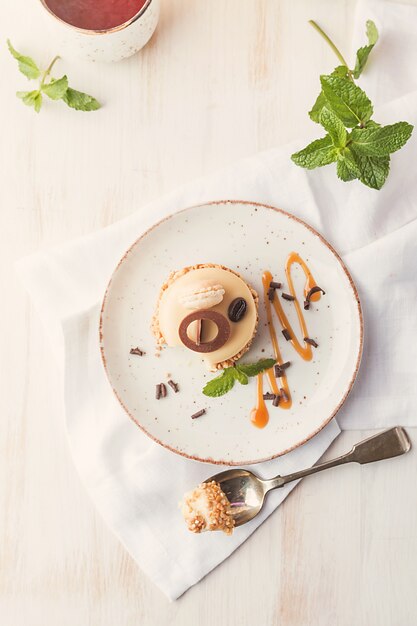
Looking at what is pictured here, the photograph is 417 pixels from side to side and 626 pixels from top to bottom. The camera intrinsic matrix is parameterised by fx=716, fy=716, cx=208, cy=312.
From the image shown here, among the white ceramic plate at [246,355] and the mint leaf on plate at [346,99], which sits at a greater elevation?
the mint leaf on plate at [346,99]

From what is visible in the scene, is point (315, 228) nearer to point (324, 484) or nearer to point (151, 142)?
point (151, 142)

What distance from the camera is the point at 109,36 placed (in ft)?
5.05

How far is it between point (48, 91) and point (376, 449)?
1.12 meters

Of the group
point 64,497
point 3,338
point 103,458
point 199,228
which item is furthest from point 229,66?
point 64,497

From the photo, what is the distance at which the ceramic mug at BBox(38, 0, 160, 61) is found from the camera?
59.7 inches

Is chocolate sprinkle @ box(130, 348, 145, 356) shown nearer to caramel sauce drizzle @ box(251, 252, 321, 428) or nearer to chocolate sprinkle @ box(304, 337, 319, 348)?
caramel sauce drizzle @ box(251, 252, 321, 428)

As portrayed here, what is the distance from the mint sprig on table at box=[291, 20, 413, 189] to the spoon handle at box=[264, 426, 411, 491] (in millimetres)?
560

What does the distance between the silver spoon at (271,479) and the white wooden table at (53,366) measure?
4cm

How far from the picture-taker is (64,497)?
169 cm

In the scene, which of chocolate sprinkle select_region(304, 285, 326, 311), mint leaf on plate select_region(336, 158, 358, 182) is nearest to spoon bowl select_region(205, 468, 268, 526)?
chocolate sprinkle select_region(304, 285, 326, 311)

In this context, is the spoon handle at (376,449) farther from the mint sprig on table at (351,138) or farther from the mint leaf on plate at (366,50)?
the mint leaf on plate at (366,50)

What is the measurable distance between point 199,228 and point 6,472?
0.73m

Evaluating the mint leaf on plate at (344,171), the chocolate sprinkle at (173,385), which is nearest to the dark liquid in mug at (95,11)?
the mint leaf on plate at (344,171)

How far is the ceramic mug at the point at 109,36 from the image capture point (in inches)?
59.7
